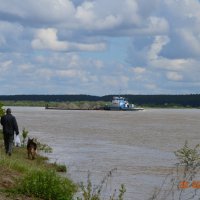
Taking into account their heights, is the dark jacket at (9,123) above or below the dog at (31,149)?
above

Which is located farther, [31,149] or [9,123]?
[31,149]

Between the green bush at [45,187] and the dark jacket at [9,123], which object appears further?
the dark jacket at [9,123]

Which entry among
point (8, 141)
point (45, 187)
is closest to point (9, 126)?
point (8, 141)

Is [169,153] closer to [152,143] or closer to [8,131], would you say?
[152,143]

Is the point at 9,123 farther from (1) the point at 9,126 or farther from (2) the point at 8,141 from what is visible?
(2) the point at 8,141

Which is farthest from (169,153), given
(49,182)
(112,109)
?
(112,109)

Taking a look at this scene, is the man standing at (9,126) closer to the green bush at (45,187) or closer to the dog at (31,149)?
the dog at (31,149)

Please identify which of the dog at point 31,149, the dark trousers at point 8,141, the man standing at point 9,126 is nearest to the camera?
the man standing at point 9,126

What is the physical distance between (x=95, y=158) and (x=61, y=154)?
2115 millimetres

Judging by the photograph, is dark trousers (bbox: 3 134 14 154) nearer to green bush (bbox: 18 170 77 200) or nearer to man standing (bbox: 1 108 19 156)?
man standing (bbox: 1 108 19 156)

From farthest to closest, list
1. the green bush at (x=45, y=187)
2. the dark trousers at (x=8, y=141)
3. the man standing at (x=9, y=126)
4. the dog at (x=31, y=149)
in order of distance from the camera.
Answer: the dog at (x=31, y=149) → the dark trousers at (x=8, y=141) → the man standing at (x=9, y=126) → the green bush at (x=45, y=187)

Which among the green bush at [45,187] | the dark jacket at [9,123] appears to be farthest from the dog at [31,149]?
the green bush at [45,187]

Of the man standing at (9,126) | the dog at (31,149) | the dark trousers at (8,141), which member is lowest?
the dog at (31,149)

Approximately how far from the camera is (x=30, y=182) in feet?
39.0
